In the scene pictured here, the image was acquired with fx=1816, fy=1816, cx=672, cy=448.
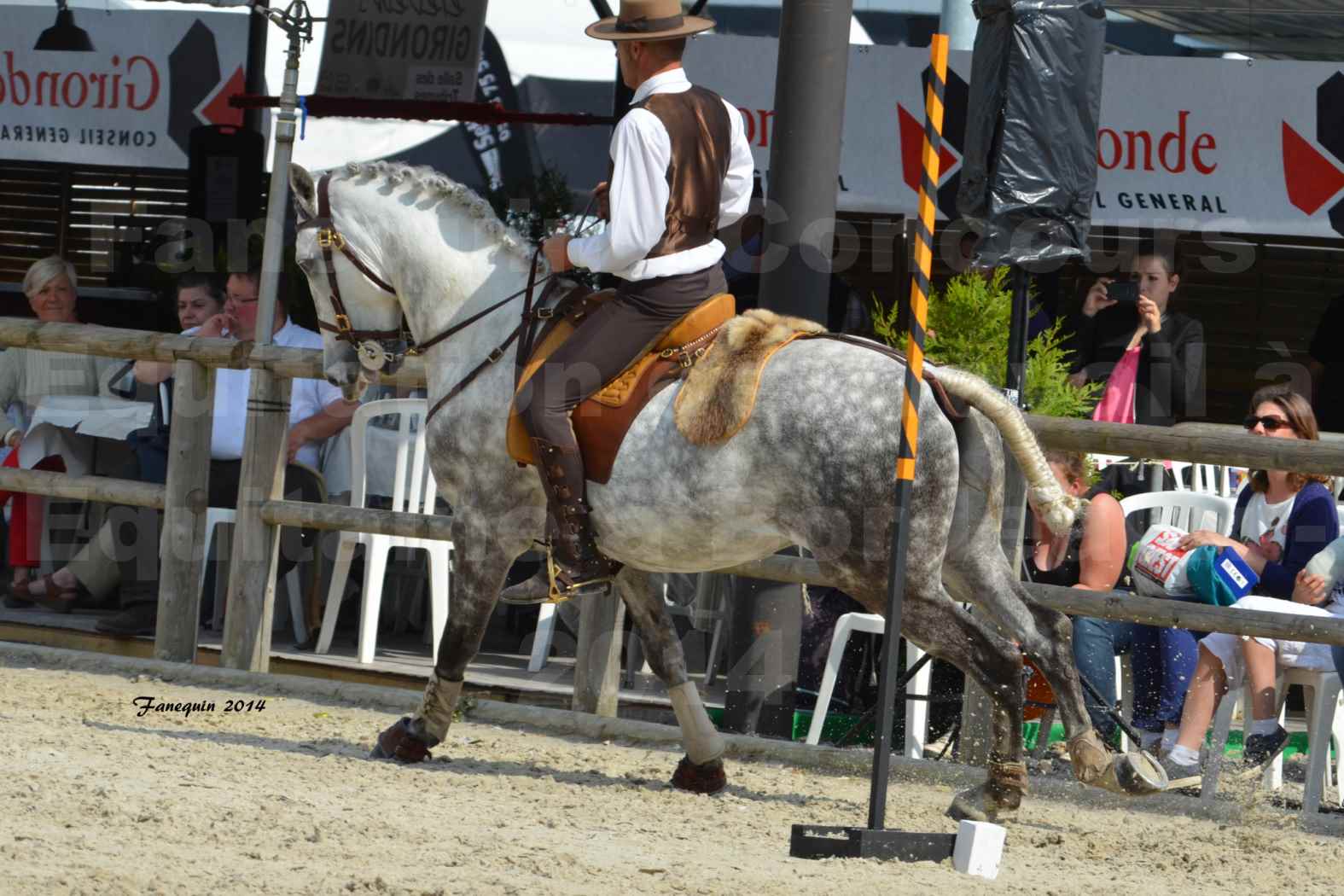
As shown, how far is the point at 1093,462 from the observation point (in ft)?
21.9

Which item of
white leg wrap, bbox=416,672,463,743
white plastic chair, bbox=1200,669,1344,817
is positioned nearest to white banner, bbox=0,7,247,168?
white leg wrap, bbox=416,672,463,743

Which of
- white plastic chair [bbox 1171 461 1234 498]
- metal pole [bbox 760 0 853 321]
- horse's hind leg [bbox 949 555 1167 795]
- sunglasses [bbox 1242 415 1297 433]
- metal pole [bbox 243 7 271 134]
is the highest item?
metal pole [bbox 243 7 271 134]

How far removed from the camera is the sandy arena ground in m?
4.18

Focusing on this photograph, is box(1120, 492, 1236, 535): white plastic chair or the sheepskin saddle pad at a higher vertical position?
the sheepskin saddle pad

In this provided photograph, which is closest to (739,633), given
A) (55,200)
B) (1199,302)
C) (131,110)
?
(1199,302)

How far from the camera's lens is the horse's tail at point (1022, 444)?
4.93 meters

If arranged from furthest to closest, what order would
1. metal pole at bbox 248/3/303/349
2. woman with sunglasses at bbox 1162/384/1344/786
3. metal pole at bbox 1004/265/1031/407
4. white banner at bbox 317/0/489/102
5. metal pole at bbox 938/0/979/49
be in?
white banner at bbox 317/0/489/102
metal pole at bbox 938/0/979/49
metal pole at bbox 248/3/303/349
metal pole at bbox 1004/265/1031/407
woman with sunglasses at bbox 1162/384/1344/786

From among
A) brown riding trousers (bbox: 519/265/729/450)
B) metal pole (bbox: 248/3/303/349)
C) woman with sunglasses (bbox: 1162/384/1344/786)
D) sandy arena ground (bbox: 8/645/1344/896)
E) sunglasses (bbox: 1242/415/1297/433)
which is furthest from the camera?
metal pole (bbox: 248/3/303/349)

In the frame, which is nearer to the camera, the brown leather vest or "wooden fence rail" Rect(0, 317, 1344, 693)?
the brown leather vest

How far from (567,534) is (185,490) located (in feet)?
7.72

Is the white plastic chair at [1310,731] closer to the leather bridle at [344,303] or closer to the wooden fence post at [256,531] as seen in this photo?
the leather bridle at [344,303]

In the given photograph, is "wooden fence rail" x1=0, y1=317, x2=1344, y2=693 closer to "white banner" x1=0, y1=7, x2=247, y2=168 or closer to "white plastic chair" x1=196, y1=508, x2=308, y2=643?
"white plastic chair" x1=196, y1=508, x2=308, y2=643

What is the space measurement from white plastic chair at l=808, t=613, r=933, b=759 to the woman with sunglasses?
805mm

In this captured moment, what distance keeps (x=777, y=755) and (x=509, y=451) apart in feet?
5.12
